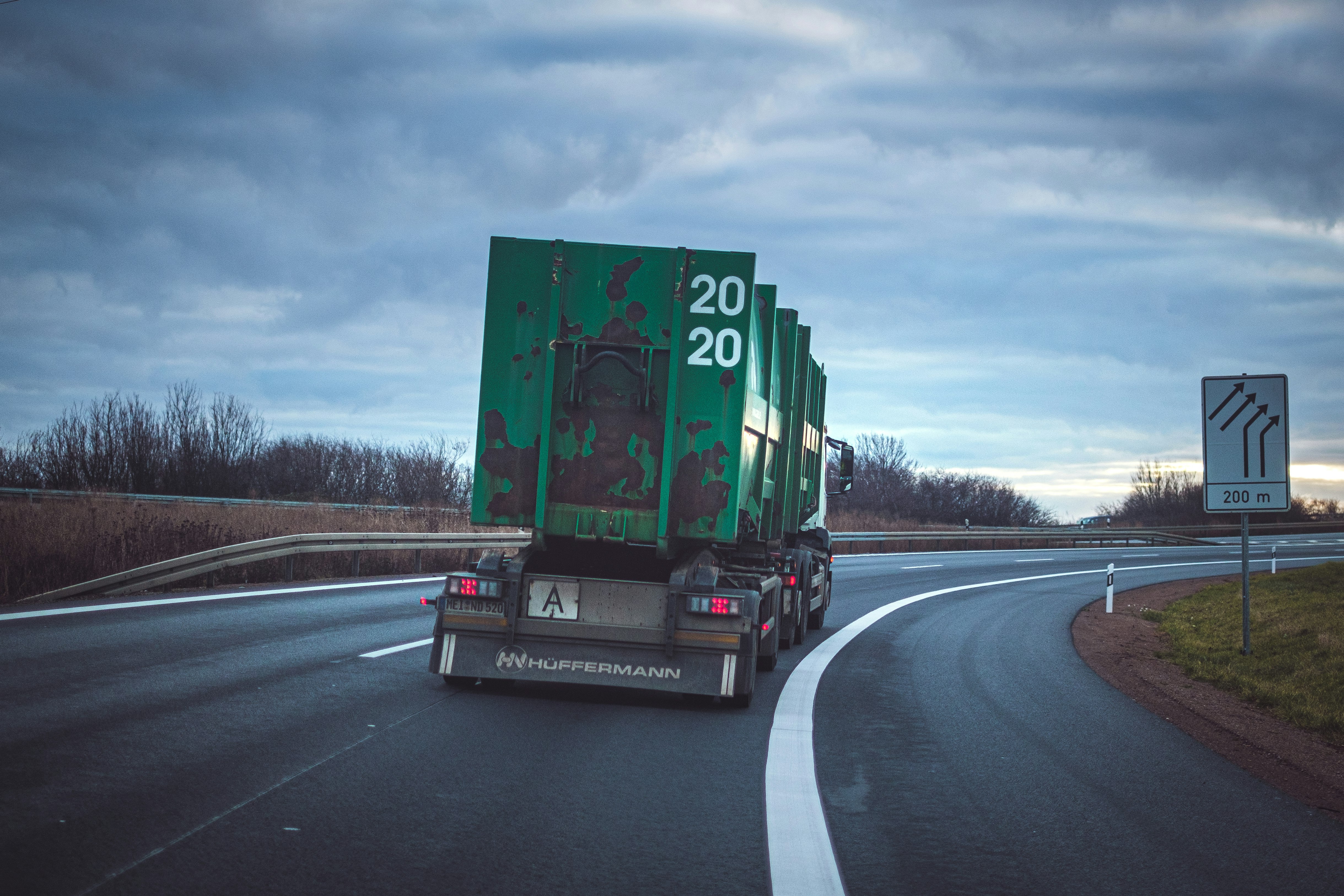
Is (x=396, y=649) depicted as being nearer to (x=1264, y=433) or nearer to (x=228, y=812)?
(x=228, y=812)

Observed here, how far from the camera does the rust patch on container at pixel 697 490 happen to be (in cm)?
866

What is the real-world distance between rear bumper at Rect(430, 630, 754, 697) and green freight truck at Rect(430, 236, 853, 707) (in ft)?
0.04

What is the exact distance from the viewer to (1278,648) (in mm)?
13734

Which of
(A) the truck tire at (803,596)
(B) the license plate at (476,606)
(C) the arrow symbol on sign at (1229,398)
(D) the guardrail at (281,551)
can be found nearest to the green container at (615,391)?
(B) the license plate at (476,606)

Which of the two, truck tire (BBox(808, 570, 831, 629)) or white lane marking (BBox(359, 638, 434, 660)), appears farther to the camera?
truck tire (BBox(808, 570, 831, 629))

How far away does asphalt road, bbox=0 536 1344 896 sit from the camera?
4.27 m

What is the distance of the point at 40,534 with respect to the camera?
50.5 feet

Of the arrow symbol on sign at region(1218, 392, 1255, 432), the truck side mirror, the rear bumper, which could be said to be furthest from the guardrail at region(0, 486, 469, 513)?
the rear bumper

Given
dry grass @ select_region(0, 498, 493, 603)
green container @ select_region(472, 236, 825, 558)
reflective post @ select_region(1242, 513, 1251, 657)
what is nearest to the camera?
green container @ select_region(472, 236, 825, 558)

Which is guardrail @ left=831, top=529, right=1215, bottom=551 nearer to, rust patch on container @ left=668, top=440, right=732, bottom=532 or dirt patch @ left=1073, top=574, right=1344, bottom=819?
dirt patch @ left=1073, top=574, right=1344, bottom=819

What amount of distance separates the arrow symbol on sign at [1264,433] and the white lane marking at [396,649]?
34.7ft

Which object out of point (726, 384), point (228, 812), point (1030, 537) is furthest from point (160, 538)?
point (1030, 537)

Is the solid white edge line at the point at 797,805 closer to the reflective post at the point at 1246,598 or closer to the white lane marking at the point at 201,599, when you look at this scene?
the reflective post at the point at 1246,598

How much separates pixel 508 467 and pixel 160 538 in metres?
10.3
